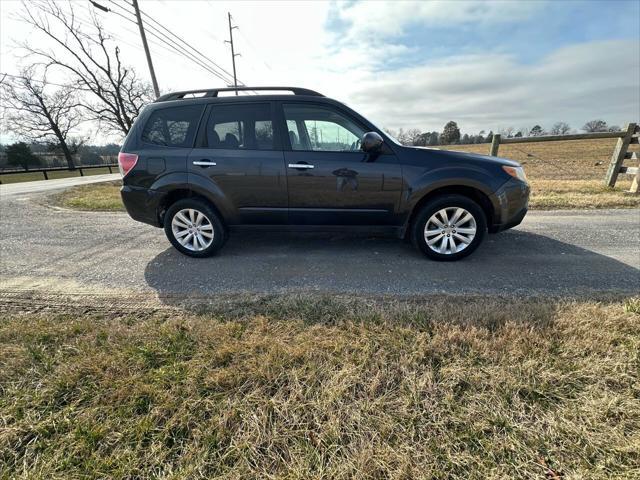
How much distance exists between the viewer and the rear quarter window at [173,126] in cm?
363

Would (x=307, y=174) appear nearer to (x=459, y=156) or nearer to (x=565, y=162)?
Answer: (x=459, y=156)

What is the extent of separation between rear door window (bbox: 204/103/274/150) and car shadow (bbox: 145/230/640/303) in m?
1.41

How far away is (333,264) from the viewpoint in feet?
11.8

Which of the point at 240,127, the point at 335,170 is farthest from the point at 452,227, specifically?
the point at 240,127

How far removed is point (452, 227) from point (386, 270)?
3.21 ft

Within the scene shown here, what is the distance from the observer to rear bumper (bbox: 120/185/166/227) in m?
3.74

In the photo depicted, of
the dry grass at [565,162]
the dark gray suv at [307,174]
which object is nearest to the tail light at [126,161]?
the dark gray suv at [307,174]

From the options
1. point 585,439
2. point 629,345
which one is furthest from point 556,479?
point 629,345

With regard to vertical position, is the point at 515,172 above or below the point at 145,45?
below

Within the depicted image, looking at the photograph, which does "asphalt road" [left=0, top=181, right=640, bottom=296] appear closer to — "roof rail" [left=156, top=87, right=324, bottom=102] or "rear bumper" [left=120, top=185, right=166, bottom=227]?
"rear bumper" [left=120, top=185, right=166, bottom=227]

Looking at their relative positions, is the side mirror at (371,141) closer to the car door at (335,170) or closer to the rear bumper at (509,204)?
the car door at (335,170)

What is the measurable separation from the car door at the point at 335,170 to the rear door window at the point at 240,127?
0.79 ft

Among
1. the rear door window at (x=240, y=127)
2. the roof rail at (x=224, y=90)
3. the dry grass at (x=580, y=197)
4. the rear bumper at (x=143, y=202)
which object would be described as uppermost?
Result: the roof rail at (x=224, y=90)

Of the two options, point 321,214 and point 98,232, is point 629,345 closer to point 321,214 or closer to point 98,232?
point 321,214
